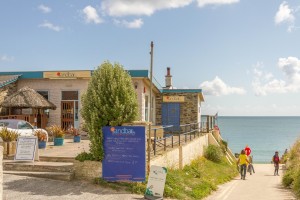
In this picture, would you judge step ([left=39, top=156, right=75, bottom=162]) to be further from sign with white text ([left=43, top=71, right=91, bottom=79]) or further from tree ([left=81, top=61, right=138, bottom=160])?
sign with white text ([left=43, top=71, right=91, bottom=79])

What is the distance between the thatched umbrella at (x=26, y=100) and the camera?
855 inches

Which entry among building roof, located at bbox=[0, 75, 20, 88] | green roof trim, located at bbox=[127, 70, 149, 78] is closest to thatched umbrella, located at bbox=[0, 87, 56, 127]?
building roof, located at bbox=[0, 75, 20, 88]

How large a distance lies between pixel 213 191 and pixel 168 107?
46.6ft

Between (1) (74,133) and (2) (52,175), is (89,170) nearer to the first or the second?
(2) (52,175)

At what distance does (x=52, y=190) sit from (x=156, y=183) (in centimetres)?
317

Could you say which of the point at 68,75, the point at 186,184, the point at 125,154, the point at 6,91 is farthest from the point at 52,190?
the point at 6,91

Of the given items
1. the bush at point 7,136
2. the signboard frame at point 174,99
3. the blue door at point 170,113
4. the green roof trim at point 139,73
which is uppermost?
the green roof trim at point 139,73

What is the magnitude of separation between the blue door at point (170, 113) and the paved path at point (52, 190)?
1745cm

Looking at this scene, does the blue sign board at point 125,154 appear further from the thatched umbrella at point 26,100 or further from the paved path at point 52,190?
the thatched umbrella at point 26,100

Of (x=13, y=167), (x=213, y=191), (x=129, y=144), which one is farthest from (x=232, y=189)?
(x=13, y=167)

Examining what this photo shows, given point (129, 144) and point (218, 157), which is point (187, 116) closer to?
point (218, 157)

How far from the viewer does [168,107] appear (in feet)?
96.4

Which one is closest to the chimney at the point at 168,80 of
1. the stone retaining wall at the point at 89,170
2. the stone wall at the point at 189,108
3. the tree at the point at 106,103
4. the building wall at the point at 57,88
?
the stone wall at the point at 189,108

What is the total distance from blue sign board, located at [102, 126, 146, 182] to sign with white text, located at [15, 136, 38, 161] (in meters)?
3.07
